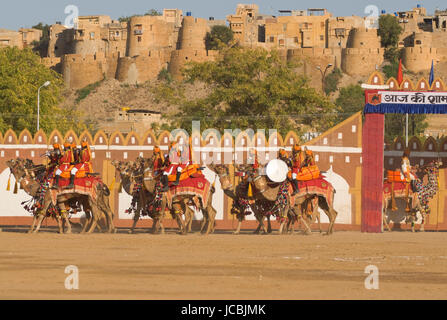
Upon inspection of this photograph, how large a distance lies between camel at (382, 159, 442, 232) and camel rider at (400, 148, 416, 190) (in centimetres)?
16

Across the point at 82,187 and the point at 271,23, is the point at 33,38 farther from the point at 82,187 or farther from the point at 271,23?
the point at 82,187

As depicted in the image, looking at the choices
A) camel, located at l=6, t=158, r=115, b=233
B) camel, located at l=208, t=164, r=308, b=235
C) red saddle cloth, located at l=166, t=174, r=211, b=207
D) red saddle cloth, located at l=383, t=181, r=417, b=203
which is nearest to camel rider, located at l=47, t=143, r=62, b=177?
camel, located at l=6, t=158, r=115, b=233

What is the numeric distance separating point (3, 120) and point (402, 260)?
46234 mm

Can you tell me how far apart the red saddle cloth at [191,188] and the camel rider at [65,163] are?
229 centimetres

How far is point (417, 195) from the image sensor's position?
2662cm

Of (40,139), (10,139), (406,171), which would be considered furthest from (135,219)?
(406,171)

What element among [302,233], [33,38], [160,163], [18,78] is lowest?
[302,233]

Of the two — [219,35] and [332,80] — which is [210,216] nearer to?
[332,80]

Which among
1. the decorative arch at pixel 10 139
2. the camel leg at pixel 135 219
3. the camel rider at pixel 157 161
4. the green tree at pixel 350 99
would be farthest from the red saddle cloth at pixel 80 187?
the green tree at pixel 350 99

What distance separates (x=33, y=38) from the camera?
502 feet

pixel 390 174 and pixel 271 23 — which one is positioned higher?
pixel 271 23

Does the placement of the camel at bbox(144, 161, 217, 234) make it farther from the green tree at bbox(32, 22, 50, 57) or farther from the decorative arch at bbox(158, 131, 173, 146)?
the green tree at bbox(32, 22, 50, 57)

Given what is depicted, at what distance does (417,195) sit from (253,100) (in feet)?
111

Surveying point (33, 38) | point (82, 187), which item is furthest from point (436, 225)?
point (33, 38)
